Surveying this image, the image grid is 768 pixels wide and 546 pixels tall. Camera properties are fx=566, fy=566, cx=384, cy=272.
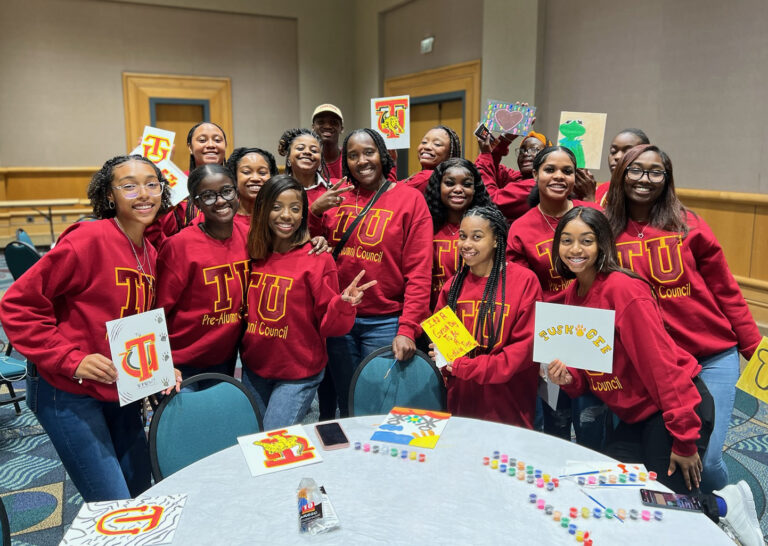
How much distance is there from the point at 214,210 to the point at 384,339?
102 cm

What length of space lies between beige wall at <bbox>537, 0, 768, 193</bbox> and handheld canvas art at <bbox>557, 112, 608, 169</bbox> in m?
2.06

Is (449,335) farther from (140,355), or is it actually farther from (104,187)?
(104,187)

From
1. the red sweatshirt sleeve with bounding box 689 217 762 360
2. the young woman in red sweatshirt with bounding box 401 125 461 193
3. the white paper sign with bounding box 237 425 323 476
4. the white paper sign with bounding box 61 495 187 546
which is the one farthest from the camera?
the young woman in red sweatshirt with bounding box 401 125 461 193

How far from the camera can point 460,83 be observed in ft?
25.7

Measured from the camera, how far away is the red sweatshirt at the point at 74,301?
1.92 metres

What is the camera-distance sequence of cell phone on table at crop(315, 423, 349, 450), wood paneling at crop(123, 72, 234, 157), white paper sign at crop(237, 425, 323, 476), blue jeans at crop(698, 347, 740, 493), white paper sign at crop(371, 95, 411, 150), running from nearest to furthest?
white paper sign at crop(237, 425, 323, 476)
cell phone on table at crop(315, 423, 349, 450)
blue jeans at crop(698, 347, 740, 493)
white paper sign at crop(371, 95, 411, 150)
wood paneling at crop(123, 72, 234, 157)

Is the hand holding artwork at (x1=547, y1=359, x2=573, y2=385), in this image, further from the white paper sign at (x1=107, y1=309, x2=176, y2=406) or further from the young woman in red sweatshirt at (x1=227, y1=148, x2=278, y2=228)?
the young woman in red sweatshirt at (x1=227, y1=148, x2=278, y2=228)

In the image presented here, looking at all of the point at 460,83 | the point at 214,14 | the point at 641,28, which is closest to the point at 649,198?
the point at 641,28

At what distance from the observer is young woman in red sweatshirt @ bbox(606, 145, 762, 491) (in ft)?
7.70

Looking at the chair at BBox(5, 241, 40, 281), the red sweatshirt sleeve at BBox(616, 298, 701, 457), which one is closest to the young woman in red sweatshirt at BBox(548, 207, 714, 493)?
the red sweatshirt sleeve at BBox(616, 298, 701, 457)

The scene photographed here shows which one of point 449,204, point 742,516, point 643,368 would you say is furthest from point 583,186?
point 742,516

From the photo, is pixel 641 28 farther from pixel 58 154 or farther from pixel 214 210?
pixel 58 154

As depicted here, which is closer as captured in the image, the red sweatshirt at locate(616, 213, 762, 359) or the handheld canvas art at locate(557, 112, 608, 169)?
the red sweatshirt at locate(616, 213, 762, 359)

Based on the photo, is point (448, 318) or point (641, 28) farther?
point (641, 28)
